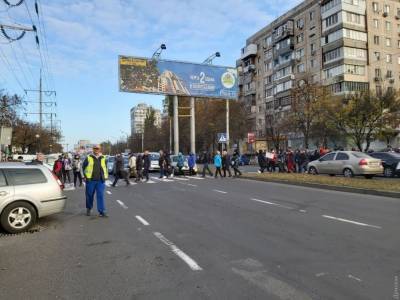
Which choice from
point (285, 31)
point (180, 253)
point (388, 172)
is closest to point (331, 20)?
point (285, 31)

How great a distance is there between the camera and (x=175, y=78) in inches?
1361

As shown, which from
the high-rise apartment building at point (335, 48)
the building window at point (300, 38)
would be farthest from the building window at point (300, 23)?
the building window at point (300, 38)

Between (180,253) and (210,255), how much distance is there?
0.49 meters

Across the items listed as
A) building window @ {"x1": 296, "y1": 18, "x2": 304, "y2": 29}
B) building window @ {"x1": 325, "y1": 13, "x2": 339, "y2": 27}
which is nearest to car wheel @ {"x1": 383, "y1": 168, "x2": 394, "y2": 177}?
building window @ {"x1": 325, "y1": 13, "x2": 339, "y2": 27}

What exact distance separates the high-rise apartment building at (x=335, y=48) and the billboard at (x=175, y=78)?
1650cm

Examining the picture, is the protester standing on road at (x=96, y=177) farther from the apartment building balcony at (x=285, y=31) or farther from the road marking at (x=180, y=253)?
the apartment building balcony at (x=285, y=31)

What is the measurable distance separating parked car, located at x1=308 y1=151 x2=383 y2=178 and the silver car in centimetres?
1606

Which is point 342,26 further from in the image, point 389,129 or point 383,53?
point 389,129

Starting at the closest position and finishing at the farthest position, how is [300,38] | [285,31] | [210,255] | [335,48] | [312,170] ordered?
[210,255]
[312,170]
[335,48]
[300,38]
[285,31]

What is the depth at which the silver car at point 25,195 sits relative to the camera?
8625 mm

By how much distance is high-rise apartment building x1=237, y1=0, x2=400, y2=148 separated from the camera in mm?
59312

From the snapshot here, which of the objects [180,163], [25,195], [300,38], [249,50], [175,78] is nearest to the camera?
[25,195]

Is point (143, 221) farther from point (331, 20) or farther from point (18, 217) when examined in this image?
point (331, 20)

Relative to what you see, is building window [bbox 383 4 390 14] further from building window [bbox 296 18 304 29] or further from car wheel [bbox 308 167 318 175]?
car wheel [bbox 308 167 318 175]
